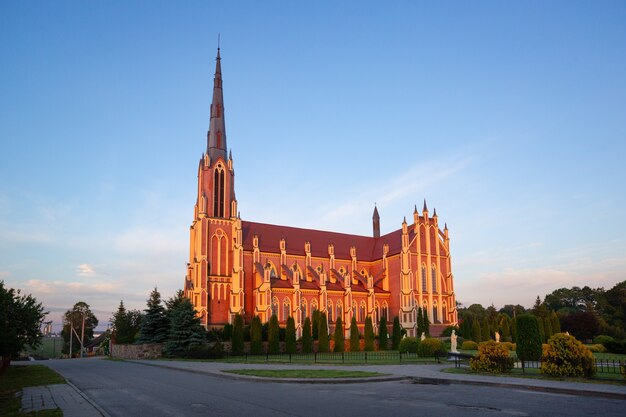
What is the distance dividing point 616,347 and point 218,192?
146ft

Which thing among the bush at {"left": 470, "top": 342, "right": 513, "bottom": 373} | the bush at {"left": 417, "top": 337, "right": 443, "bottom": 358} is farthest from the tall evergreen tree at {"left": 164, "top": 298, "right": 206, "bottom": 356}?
the bush at {"left": 470, "top": 342, "right": 513, "bottom": 373}

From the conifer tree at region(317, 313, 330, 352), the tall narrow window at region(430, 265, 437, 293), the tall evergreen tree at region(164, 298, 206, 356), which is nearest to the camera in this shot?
the tall evergreen tree at region(164, 298, 206, 356)

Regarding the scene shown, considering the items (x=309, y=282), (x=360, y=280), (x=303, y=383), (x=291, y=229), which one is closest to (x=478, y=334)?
(x=360, y=280)

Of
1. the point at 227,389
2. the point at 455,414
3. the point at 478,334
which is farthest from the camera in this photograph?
the point at 478,334

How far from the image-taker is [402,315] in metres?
65.3

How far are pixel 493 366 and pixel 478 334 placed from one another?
130 ft

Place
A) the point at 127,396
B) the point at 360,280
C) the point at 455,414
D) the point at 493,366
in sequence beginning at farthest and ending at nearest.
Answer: the point at 360,280 → the point at 493,366 → the point at 127,396 → the point at 455,414

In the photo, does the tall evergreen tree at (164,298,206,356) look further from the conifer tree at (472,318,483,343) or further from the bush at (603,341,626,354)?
the bush at (603,341,626,354)

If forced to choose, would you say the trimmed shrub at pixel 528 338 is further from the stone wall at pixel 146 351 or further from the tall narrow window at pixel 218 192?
the tall narrow window at pixel 218 192

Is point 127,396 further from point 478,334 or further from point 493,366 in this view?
point 478,334

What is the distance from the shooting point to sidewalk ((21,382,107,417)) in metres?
12.8

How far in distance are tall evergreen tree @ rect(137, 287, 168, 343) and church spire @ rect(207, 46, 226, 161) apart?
873 inches

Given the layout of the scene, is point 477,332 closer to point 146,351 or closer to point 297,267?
point 297,267

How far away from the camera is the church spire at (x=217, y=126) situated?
209 ft
